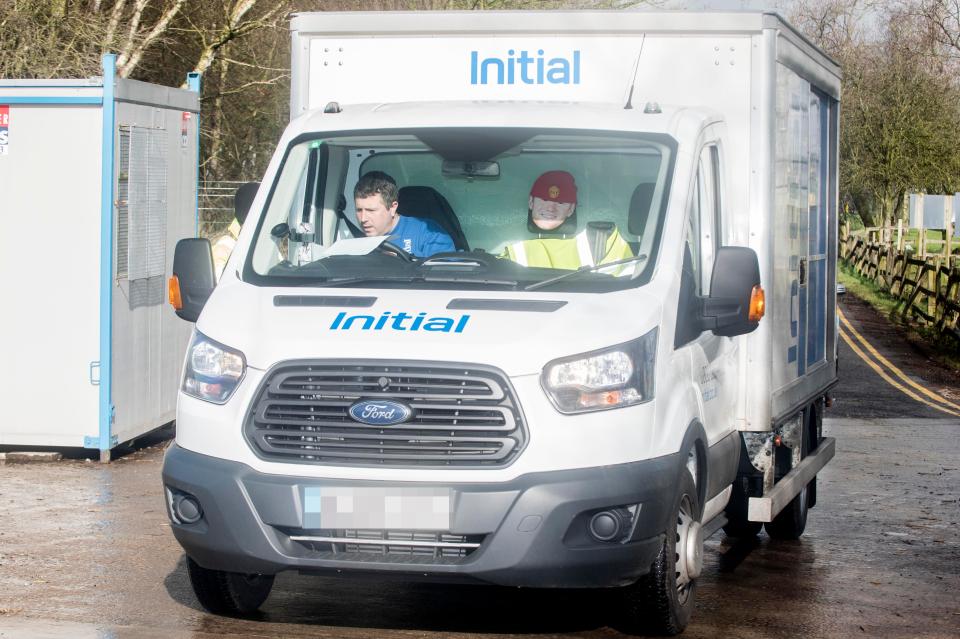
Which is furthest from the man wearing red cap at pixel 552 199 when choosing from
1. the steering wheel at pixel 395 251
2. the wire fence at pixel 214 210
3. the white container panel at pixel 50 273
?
the wire fence at pixel 214 210

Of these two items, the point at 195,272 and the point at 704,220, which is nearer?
the point at 195,272

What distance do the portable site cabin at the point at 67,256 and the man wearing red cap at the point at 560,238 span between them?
509cm

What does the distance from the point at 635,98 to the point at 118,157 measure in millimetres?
5064

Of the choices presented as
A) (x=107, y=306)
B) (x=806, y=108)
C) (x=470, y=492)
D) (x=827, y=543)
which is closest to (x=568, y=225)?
(x=470, y=492)

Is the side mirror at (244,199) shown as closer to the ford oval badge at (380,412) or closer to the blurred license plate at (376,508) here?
the ford oval badge at (380,412)

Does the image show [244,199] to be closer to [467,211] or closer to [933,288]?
[467,211]

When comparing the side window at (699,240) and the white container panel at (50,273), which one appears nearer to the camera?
the side window at (699,240)

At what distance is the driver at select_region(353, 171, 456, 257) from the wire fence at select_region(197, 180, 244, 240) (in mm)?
18750

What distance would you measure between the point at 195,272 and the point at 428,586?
2029 millimetres

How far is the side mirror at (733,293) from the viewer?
6148 mm

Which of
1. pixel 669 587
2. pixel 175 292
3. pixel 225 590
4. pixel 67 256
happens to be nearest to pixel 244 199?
pixel 175 292

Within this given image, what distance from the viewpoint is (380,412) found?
5605 millimetres

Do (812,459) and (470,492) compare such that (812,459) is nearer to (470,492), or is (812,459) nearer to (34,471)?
(470,492)

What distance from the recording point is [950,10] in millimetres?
58344
